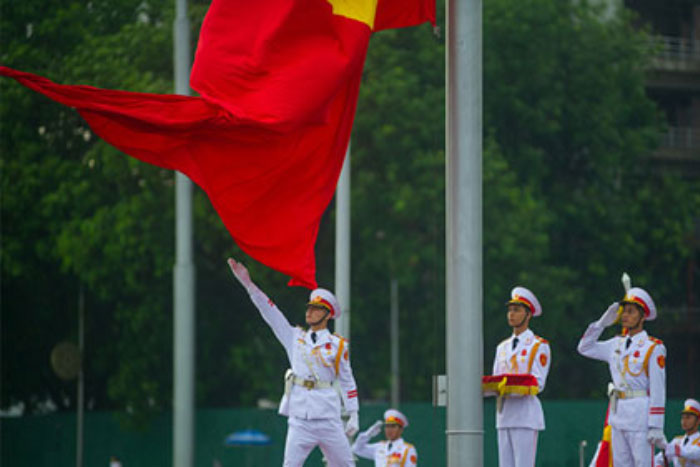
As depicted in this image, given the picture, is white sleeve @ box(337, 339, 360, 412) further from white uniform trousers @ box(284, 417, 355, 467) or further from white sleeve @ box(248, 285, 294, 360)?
white sleeve @ box(248, 285, 294, 360)

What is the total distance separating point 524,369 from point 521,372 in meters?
0.04

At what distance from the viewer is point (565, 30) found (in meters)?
28.3

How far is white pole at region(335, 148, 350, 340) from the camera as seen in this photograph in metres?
20.2

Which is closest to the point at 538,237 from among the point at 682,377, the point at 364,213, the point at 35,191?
the point at 364,213

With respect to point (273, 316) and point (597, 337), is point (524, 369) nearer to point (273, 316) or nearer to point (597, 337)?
point (597, 337)

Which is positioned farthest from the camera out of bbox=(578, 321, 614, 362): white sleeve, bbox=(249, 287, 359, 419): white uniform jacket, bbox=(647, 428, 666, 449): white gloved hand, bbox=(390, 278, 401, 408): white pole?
bbox=(390, 278, 401, 408): white pole

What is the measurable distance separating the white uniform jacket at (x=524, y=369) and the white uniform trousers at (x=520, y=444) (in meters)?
0.07

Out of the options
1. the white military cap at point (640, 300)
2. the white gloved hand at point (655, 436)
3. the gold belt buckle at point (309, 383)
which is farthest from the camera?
the gold belt buckle at point (309, 383)

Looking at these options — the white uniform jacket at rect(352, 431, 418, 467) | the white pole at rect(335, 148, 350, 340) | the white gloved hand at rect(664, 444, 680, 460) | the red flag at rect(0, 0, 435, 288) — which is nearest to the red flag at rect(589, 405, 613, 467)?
the white gloved hand at rect(664, 444, 680, 460)

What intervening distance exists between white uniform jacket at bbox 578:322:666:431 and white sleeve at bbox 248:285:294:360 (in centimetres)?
274

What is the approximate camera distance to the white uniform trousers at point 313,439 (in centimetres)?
1411

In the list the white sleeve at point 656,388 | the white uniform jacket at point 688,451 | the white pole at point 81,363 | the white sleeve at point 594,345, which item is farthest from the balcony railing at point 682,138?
the white pole at point 81,363

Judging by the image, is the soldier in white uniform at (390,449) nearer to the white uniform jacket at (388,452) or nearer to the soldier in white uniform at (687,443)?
the white uniform jacket at (388,452)

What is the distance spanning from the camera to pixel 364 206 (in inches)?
1167
